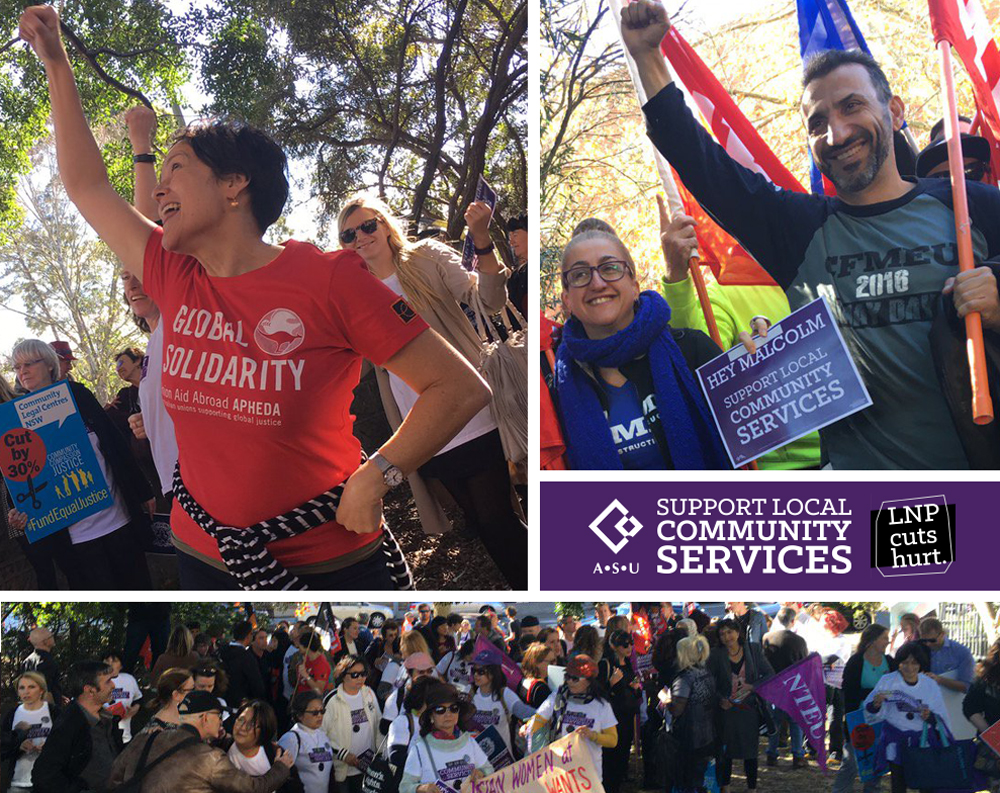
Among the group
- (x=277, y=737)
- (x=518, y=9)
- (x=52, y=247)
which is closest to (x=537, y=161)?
(x=518, y=9)

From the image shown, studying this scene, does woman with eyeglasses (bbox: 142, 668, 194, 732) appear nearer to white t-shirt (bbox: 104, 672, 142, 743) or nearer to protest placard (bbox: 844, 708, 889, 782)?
white t-shirt (bbox: 104, 672, 142, 743)

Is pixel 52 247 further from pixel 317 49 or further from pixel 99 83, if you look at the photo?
pixel 317 49

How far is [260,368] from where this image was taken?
186 inches

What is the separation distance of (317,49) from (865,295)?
249 centimetres

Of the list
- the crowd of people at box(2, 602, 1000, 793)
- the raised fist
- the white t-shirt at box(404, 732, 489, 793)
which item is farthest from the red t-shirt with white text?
the raised fist

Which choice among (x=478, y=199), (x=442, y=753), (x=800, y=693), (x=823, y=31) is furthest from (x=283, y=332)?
(x=800, y=693)

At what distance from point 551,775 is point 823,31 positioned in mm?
3252

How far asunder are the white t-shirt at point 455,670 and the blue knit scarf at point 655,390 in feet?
4.64

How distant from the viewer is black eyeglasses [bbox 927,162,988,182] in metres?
4.74

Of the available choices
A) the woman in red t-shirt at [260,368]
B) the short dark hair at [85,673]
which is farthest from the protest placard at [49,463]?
the short dark hair at [85,673]

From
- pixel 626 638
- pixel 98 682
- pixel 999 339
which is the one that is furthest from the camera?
pixel 626 638

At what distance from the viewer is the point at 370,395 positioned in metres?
4.83

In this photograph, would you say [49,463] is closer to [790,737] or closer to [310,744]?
[310,744]

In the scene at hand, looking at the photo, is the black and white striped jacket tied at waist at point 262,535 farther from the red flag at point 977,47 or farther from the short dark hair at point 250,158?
the red flag at point 977,47
